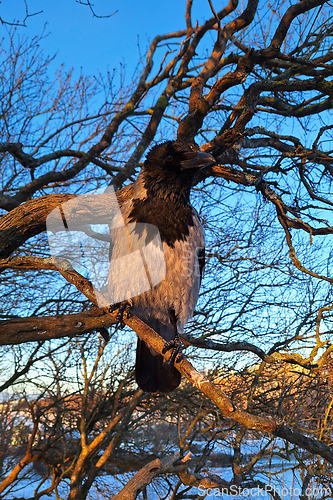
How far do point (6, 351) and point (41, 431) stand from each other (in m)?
2.22

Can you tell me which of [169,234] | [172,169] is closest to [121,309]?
[169,234]

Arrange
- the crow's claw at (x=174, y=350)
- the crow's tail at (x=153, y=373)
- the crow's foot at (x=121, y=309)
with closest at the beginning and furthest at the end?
1. the crow's claw at (x=174, y=350)
2. the crow's foot at (x=121, y=309)
3. the crow's tail at (x=153, y=373)

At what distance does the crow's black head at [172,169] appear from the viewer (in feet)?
9.85

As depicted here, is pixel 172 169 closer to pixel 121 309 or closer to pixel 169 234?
pixel 169 234

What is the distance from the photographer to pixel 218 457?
26.1 ft

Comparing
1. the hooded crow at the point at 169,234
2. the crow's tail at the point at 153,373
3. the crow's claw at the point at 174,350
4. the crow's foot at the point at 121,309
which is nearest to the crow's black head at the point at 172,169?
the hooded crow at the point at 169,234

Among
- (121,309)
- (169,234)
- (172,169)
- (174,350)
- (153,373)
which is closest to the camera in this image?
(174,350)

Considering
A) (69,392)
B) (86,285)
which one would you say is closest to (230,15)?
(86,285)

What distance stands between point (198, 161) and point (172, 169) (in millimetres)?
261

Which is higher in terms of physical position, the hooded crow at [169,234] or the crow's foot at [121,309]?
A: the hooded crow at [169,234]

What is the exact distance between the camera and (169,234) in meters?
2.89

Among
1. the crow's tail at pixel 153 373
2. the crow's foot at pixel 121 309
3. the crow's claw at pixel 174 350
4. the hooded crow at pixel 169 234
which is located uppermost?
the hooded crow at pixel 169 234

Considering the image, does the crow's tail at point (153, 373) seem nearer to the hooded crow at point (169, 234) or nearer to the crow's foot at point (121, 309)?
the hooded crow at point (169, 234)

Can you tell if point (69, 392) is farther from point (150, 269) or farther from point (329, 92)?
point (329, 92)
